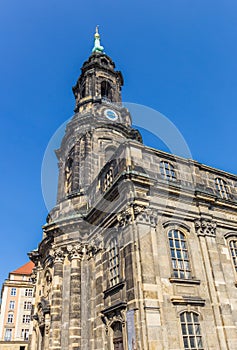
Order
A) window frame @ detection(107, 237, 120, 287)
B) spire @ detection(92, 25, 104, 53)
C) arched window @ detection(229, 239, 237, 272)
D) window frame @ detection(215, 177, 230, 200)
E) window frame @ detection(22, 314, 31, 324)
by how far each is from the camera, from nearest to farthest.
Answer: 1. window frame @ detection(107, 237, 120, 287)
2. arched window @ detection(229, 239, 237, 272)
3. window frame @ detection(215, 177, 230, 200)
4. spire @ detection(92, 25, 104, 53)
5. window frame @ detection(22, 314, 31, 324)

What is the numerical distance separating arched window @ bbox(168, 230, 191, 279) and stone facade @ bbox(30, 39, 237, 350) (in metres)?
0.05

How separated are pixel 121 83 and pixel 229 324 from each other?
28006 millimetres

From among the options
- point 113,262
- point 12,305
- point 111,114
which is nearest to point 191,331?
point 113,262

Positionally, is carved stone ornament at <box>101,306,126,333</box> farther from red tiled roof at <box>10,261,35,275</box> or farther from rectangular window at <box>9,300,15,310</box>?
red tiled roof at <box>10,261,35,275</box>

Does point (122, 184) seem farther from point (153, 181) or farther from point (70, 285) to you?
point (70, 285)

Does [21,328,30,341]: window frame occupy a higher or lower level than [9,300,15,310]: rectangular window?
lower

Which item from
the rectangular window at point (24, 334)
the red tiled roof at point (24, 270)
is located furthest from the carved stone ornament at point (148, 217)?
the red tiled roof at point (24, 270)

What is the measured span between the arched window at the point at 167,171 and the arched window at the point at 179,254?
10.8 ft

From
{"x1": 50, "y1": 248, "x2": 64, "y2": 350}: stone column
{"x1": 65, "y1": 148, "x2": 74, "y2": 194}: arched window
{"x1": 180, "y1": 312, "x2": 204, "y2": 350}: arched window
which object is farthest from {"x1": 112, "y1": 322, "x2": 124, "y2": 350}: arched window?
{"x1": 65, "y1": 148, "x2": 74, "y2": 194}: arched window

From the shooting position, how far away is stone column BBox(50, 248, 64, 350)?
56.8 ft

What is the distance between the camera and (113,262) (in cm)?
1634

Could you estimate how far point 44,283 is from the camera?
22281 mm

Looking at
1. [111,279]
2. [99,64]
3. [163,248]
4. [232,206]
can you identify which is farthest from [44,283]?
[99,64]

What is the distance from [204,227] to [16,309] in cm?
4595
